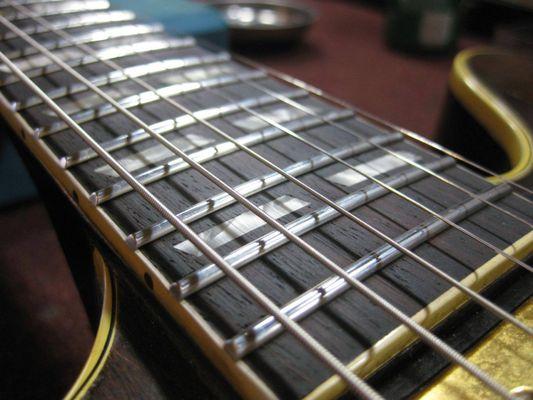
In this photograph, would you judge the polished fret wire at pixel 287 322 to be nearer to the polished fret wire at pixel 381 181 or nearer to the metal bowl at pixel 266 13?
the polished fret wire at pixel 381 181

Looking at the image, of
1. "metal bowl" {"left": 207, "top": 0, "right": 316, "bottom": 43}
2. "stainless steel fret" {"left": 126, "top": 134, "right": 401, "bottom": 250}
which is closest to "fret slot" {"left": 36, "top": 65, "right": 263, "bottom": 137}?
"stainless steel fret" {"left": 126, "top": 134, "right": 401, "bottom": 250}

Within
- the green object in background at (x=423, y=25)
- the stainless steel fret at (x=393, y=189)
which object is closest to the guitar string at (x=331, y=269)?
the stainless steel fret at (x=393, y=189)

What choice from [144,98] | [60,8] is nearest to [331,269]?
[144,98]

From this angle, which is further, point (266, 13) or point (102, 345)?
point (266, 13)

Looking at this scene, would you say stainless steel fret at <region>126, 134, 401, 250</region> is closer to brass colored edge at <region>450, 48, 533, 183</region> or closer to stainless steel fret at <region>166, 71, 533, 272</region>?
stainless steel fret at <region>166, 71, 533, 272</region>

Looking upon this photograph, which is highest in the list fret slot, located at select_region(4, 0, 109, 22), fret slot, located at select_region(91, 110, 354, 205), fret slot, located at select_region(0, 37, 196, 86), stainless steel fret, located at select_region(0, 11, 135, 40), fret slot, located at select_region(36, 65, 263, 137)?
fret slot, located at select_region(4, 0, 109, 22)

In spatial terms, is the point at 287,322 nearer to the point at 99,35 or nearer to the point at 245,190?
the point at 245,190
